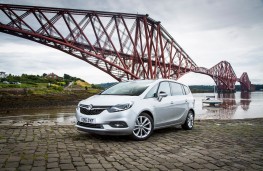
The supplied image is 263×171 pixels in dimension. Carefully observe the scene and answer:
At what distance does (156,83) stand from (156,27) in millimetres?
27252

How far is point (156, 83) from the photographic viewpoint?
6477 millimetres

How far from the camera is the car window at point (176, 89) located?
7.10 meters

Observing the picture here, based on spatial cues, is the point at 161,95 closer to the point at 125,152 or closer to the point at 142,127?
the point at 142,127

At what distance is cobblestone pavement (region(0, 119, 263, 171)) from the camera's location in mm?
3654

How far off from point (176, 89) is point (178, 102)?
0.49 m

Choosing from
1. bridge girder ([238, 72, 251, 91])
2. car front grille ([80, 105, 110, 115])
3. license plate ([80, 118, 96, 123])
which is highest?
bridge girder ([238, 72, 251, 91])

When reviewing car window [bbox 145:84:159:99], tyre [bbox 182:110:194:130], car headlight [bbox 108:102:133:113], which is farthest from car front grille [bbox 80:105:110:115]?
tyre [bbox 182:110:194:130]

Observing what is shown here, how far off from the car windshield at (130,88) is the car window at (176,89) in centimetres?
87

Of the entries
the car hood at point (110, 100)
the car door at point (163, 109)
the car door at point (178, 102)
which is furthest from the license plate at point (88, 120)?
the car door at point (178, 102)

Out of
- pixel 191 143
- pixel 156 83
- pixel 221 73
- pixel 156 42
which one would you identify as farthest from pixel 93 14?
pixel 221 73

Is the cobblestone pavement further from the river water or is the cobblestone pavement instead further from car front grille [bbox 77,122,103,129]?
the river water

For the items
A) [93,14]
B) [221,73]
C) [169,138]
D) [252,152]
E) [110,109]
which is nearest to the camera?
[252,152]

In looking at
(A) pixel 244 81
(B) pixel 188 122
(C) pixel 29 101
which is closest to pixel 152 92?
(B) pixel 188 122

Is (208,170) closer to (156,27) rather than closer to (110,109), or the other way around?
(110,109)
